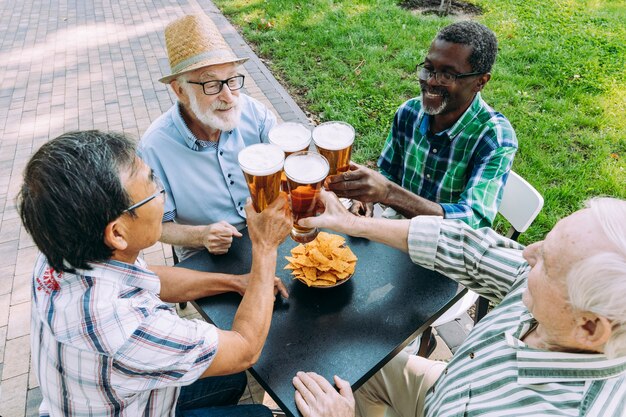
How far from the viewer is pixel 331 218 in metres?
2.02

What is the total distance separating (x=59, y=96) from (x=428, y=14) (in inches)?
241

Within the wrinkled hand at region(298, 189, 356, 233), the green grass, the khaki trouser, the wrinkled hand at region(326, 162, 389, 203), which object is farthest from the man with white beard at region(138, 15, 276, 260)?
the green grass

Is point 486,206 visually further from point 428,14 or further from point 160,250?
point 428,14

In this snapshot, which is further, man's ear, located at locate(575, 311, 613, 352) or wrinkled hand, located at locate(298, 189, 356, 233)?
wrinkled hand, located at locate(298, 189, 356, 233)

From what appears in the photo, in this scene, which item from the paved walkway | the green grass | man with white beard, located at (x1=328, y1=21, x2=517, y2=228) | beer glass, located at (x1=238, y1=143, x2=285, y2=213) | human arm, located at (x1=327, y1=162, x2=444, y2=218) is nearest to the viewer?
beer glass, located at (x1=238, y1=143, x2=285, y2=213)

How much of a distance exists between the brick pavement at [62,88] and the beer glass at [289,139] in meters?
1.96

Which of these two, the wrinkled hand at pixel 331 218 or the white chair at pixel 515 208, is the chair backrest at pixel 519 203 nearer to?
the white chair at pixel 515 208

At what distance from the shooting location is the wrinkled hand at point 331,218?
2006 mm

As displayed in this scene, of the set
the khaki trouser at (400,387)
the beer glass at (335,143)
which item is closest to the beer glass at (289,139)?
the beer glass at (335,143)

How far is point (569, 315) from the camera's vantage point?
1.34m

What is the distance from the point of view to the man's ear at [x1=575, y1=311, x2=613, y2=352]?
1.26m

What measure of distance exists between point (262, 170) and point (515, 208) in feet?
5.23

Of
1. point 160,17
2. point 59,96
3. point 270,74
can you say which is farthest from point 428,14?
point 59,96

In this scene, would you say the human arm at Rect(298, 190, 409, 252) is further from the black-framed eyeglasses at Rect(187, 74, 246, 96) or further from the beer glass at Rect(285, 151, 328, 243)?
the black-framed eyeglasses at Rect(187, 74, 246, 96)
